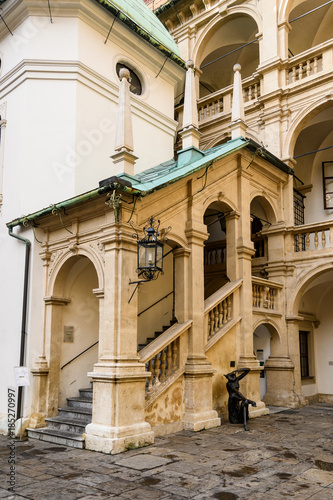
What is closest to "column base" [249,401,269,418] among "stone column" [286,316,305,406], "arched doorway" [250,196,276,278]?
"stone column" [286,316,305,406]

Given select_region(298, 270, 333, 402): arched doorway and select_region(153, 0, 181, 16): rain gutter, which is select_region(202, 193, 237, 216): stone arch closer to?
select_region(298, 270, 333, 402): arched doorway

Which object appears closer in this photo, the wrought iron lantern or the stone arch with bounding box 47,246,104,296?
the wrought iron lantern

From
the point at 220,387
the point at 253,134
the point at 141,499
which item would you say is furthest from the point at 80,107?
Result: the point at 141,499

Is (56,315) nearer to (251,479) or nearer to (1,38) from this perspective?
Answer: (251,479)

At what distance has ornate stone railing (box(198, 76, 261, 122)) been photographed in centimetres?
1559

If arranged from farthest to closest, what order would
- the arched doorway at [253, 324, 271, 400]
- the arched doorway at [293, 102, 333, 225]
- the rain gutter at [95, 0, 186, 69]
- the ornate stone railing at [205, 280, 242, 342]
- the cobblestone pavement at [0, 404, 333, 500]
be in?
the arched doorway at [293, 102, 333, 225]
the arched doorway at [253, 324, 271, 400]
the rain gutter at [95, 0, 186, 69]
the ornate stone railing at [205, 280, 242, 342]
the cobblestone pavement at [0, 404, 333, 500]

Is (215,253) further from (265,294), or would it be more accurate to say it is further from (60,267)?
(60,267)

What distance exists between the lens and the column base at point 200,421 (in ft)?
30.9

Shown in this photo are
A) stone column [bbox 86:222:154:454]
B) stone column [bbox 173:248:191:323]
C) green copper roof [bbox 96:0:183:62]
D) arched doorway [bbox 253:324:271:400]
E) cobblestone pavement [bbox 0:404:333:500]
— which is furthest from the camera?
arched doorway [bbox 253:324:271:400]

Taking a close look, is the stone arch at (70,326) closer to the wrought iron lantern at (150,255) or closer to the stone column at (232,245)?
the wrought iron lantern at (150,255)

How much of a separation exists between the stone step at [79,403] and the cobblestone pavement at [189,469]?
50.1 inches

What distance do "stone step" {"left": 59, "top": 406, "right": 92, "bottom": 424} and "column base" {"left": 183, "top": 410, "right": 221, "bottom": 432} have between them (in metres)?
1.89

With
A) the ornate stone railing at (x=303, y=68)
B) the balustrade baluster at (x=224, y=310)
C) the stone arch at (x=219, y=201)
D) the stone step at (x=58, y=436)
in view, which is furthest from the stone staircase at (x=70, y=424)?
the ornate stone railing at (x=303, y=68)

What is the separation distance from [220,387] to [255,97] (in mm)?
9423
